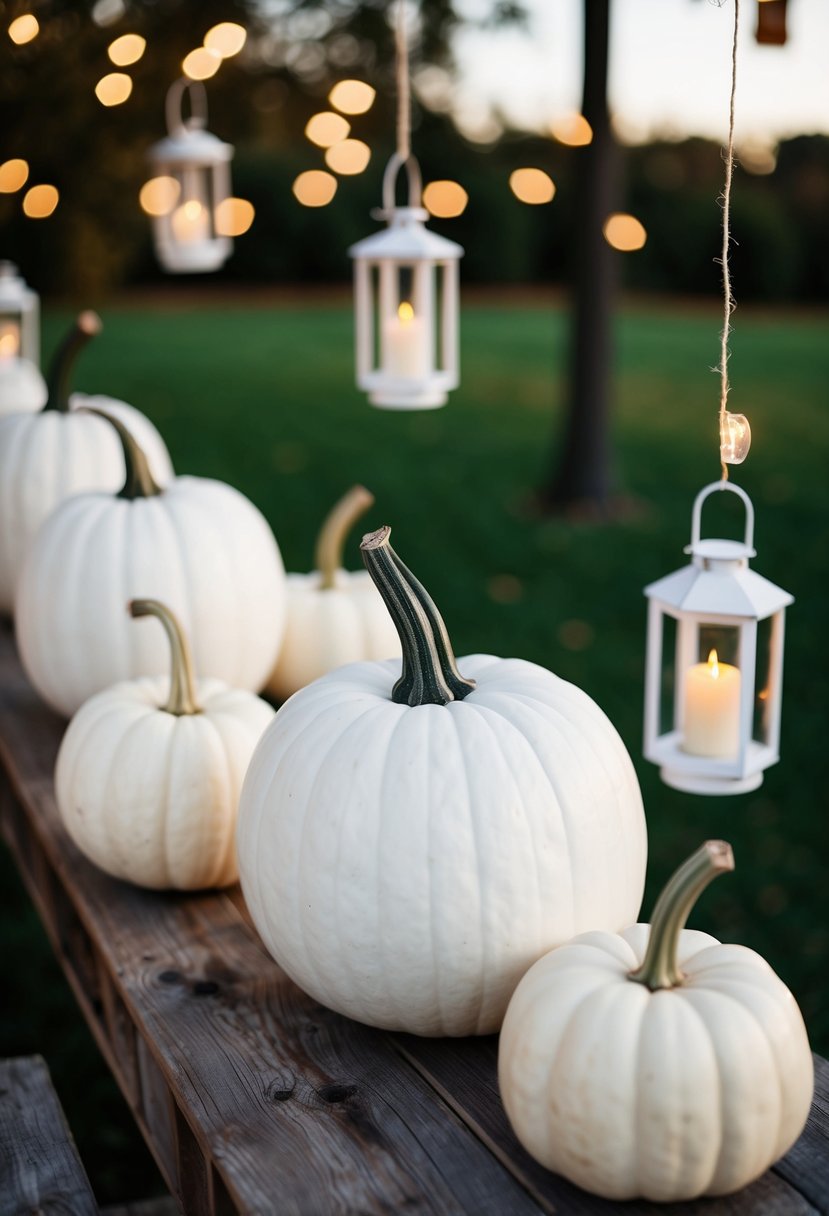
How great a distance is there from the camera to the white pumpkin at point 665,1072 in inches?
48.5

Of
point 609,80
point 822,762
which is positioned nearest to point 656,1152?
point 822,762

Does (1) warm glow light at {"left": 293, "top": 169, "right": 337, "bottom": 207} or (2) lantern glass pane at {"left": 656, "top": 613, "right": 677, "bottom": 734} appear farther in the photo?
(1) warm glow light at {"left": 293, "top": 169, "right": 337, "bottom": 207}

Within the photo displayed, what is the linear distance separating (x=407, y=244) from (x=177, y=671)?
44.7 inches

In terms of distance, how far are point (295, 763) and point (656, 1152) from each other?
0.57 metres

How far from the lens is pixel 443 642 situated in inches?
63.4

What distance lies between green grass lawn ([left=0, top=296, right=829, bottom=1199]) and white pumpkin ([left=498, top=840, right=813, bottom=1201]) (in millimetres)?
1699

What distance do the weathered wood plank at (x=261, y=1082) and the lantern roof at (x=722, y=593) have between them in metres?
0.62

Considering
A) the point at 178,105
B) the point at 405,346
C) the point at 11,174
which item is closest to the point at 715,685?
the point at 405,346

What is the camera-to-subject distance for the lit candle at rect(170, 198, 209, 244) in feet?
13.7

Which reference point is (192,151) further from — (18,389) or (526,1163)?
(526,1163)

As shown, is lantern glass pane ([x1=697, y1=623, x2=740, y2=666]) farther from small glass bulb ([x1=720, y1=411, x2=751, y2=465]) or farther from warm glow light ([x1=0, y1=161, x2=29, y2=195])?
warm glow light ([x1=0, y1=161, x2=29, y2=195])

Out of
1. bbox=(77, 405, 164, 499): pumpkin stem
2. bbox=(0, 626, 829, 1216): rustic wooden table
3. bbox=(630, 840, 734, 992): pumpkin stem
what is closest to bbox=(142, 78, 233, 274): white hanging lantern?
bbox=(77, 405, 164, 499): pumpkin stem

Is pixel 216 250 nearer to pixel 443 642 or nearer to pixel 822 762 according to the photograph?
pixel 822 762

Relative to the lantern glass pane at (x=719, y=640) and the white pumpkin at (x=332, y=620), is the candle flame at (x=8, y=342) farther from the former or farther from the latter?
the lantern glass pane at (x=719, y=640)
